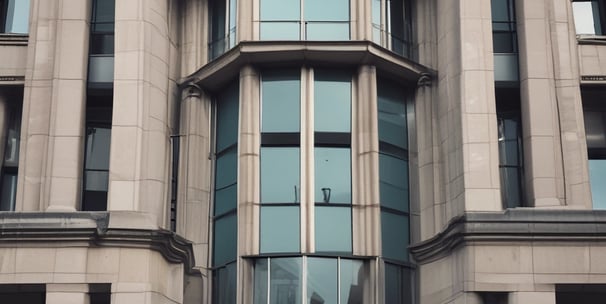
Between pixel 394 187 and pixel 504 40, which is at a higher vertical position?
pixel 504 40

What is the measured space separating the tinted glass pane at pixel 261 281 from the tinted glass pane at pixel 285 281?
0.18m

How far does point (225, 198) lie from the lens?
31969 millimetres

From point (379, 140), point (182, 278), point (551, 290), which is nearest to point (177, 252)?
point (182, 278)

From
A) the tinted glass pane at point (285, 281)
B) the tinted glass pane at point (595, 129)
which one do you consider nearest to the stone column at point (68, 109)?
the tinted glass pane at point (285, 281)

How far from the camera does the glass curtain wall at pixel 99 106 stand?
31.7 m

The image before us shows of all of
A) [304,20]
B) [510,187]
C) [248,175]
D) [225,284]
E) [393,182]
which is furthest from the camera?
[304,20]

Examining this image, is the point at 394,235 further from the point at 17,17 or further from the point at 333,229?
the point at 17,17

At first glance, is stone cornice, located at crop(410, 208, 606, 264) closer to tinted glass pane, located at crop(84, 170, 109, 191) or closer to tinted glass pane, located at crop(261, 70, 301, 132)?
tinted glass pane, located at crop(261, 70, 301, 132)

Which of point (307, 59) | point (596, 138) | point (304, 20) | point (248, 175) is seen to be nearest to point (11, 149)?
point (248, 175)

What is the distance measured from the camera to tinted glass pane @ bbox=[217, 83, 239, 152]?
32312 millimetres

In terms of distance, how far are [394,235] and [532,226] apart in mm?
5018

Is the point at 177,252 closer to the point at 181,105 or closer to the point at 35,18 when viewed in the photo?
→ the point at 181,105

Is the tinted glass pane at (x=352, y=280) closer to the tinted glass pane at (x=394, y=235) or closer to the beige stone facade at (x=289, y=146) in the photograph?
the beige stone facade at (x=289, y=146)

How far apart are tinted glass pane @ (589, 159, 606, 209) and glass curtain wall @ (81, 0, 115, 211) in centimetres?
1467
